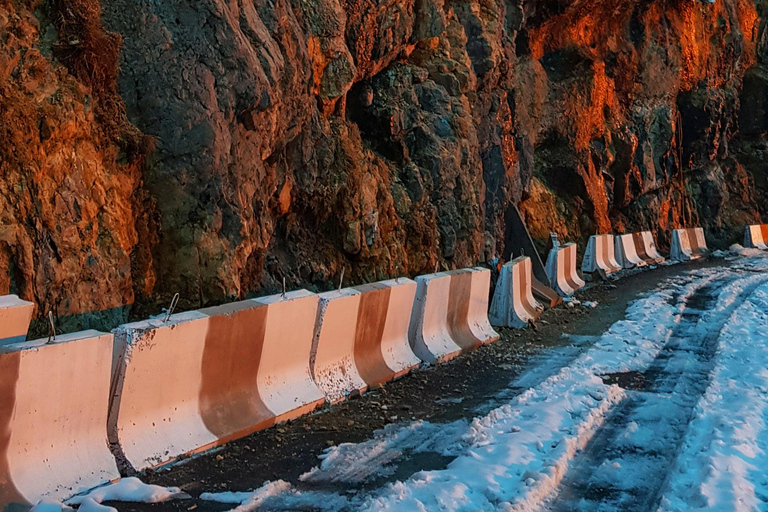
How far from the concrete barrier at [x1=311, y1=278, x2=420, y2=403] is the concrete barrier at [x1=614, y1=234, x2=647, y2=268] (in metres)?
16.4

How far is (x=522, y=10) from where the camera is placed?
22.1 meters

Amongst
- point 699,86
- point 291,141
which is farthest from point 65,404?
point 699,86

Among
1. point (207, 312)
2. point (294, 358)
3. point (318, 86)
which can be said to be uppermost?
point (318, 86)

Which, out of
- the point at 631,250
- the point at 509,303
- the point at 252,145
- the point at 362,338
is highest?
the point at 252,145

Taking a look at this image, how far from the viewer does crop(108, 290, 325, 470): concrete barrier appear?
18.2 feet

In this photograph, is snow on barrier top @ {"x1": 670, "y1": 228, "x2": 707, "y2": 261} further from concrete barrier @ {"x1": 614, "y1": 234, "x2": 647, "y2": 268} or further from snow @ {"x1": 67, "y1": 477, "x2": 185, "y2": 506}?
snow @ {"x1": 67, "y1": 477, "x2": 185, "y2": 506}

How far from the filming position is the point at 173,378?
594cm

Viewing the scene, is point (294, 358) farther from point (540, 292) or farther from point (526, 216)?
point (526, 216)

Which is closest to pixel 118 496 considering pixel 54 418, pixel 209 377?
pixel 54 418

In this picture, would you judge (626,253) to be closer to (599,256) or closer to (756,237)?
(599,256)

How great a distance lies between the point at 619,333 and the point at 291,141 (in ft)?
18.1

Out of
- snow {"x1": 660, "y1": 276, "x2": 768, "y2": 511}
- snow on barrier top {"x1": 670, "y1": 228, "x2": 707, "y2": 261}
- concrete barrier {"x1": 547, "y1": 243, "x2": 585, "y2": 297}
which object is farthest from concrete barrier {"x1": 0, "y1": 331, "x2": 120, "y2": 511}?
snow on barrier top {"x1": 670, "y1": 228, "x2": 707, "y2": 261}

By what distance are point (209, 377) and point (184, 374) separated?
306 millimetres

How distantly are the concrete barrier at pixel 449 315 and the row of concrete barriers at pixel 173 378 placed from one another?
22.3 inches
